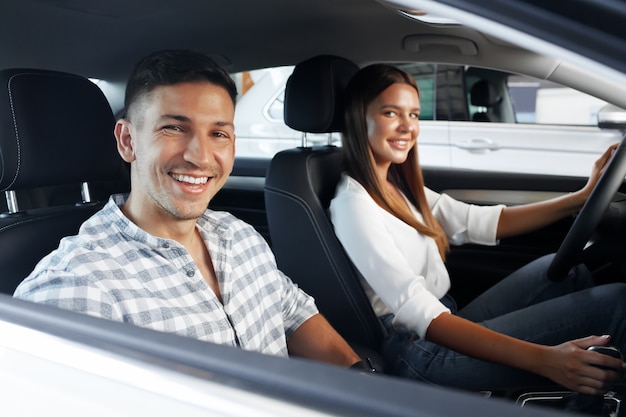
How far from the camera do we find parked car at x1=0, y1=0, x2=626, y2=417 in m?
0.72

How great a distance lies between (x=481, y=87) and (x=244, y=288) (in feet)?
8.12

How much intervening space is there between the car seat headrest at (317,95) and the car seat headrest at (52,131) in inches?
25.5

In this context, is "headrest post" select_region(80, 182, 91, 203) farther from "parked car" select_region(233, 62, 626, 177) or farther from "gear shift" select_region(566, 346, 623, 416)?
"parked car" select_region(233, 62, 626, 177)

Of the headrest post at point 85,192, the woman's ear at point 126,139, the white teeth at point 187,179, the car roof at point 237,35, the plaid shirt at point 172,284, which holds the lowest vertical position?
the plaid shirt at point 172,284

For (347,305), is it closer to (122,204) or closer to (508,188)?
(122,204)

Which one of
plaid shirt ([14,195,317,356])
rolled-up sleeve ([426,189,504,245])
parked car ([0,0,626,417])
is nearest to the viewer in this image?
parked car ([0,0,626,417])

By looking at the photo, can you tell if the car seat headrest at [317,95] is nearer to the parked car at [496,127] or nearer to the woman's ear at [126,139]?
the woman's ear at [126,139]

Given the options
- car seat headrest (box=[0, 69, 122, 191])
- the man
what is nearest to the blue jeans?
the man

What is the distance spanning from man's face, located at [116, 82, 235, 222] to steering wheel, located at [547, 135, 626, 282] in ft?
3.36

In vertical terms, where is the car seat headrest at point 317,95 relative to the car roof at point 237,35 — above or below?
below

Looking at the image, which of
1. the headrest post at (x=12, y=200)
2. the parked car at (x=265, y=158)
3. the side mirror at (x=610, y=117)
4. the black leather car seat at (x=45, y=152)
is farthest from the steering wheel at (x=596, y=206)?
the headrest post at (x=12, y=200)

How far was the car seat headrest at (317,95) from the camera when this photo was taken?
2113mm

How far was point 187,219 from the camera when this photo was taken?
4.55ft

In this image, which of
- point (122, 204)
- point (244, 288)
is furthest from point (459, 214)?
point (122, 204)
